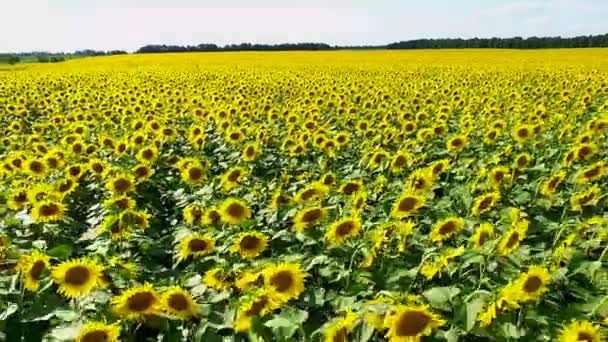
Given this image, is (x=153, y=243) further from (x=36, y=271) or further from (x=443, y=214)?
(x=443, y=214)

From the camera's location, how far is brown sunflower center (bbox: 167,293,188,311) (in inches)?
114

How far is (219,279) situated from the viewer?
3354 mm

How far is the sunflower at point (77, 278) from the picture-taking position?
319 centimetres

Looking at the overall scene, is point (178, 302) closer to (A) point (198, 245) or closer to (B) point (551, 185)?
(A) point (198, 245)

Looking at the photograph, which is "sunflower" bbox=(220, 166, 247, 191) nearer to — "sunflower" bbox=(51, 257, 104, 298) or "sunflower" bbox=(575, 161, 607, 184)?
"sunflower" bbox=(51, 257, 104, 298)

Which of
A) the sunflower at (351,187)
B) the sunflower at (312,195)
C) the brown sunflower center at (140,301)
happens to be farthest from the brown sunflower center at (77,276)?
the sunflower at (351,187)

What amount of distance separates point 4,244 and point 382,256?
2006 millimetres

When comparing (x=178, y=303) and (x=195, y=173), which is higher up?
(x=178, y=303)

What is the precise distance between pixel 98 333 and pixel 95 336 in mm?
16

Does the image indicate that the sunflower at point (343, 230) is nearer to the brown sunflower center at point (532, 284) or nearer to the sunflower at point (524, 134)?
the brown sunflower center at point (532, 284)

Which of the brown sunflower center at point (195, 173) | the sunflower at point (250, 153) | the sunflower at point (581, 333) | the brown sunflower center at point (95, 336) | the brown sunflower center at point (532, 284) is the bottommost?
the sunflower at point (250, 153)

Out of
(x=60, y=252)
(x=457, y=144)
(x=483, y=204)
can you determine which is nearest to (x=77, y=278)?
(x=60, y=252)

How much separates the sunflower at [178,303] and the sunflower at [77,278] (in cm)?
45

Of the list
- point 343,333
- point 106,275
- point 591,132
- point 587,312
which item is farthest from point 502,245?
point 591,132
